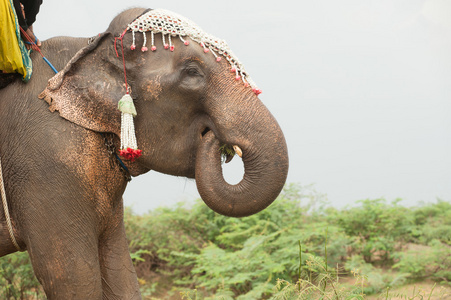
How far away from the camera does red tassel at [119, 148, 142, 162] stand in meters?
1.93

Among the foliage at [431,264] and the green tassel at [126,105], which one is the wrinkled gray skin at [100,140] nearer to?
the green tassel at [126,105]

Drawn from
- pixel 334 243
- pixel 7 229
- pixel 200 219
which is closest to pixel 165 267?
pixel 200 219

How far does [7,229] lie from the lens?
1.99m

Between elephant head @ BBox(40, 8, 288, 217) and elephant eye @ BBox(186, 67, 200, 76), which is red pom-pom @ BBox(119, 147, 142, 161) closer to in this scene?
elephant head @ BBox(40, 8, 288, 217)

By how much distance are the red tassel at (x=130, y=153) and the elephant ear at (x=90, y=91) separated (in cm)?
11

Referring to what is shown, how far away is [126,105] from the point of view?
1900mm

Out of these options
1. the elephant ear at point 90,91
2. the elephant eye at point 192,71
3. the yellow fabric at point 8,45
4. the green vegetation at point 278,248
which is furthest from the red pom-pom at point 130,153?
the green vegetation at point 278,248

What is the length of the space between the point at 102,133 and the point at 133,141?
0.18m

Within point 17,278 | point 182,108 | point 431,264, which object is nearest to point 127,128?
point 182,108

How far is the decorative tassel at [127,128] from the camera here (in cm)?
190

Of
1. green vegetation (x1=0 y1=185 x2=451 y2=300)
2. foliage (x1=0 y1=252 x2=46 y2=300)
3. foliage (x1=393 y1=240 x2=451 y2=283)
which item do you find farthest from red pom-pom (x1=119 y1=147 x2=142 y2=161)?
foliage (x1=393 y1=240 x2=451 y2=283)

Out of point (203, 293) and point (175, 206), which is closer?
point (203, 293)

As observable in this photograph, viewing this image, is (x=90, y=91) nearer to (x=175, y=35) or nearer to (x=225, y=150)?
(x=175, y=35)

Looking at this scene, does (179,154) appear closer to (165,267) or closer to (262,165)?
(262,165)
